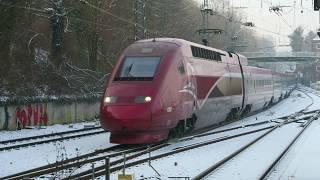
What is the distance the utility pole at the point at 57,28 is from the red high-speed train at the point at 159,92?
1544 centimetres

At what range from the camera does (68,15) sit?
133ft

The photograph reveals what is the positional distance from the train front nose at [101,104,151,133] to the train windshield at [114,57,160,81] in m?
1.19

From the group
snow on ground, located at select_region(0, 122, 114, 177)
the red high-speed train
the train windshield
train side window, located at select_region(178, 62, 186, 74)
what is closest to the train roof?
the red high-speed train

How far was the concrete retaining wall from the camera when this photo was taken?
26.7m

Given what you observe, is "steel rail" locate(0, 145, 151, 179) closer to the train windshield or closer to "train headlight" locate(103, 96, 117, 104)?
"train headlight" locate(103, 96, 117, 104)

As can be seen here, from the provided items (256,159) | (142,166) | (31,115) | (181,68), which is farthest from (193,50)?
(31,115)

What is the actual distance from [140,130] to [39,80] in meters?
17.9

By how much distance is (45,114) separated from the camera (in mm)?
29547

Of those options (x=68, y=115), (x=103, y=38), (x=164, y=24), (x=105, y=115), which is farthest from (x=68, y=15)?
(x=105, y=115)

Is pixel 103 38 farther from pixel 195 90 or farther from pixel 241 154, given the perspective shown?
pixel 241 154

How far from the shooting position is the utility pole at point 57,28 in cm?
3584

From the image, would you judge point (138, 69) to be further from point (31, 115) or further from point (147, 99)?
point (31, 115)

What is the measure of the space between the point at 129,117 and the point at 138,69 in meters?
1.99

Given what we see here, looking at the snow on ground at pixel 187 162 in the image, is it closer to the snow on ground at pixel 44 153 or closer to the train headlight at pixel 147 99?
the train headlight at pixel 147 99
